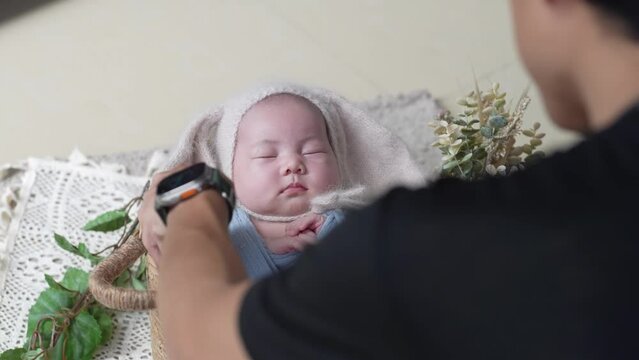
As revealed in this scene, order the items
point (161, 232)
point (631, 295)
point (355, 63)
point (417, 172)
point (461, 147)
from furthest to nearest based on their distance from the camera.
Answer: point (355, 63) < point (417, 172) < point (461, 147) < point (161, 232) < point (631, 295)

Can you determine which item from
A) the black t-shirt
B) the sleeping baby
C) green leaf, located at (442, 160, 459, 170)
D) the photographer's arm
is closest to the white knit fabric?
the sleeping baby

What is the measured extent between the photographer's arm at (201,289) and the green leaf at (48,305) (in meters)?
0.64

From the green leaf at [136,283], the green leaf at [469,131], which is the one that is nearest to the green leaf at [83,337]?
the green leaf at [136,283]

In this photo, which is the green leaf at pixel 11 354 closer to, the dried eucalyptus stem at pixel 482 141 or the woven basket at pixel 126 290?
the woven basket at pixel 126 290

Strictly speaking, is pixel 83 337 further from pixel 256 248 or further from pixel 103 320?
pixel 256 248

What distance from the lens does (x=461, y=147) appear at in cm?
131

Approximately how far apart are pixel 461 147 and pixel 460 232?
27.5 inches

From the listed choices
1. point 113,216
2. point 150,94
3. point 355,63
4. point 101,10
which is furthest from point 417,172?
point 101,10

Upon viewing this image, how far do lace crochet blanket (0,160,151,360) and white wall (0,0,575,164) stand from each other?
0.16 metres

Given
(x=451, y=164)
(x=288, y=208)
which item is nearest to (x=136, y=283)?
(x=288, y=208)

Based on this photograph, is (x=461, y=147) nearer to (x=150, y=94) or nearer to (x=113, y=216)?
(x=113, y=216)

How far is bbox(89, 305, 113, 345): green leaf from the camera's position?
4.89 ft

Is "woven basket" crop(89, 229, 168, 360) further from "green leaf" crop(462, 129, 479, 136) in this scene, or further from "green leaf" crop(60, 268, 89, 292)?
"green leaf" crop(462, 129, 479, 136)

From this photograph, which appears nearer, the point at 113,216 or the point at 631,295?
the point at 631,295
